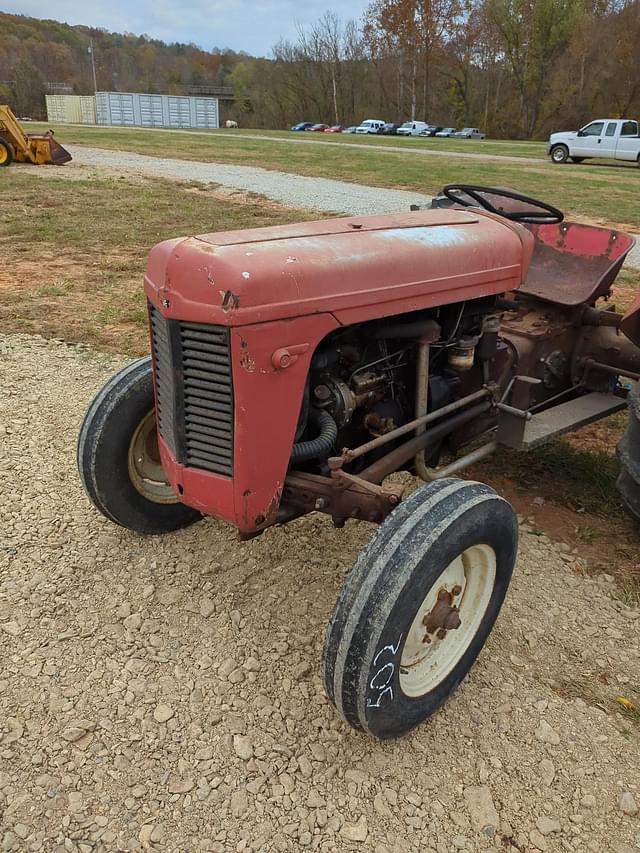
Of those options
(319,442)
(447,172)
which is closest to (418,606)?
(319,442)

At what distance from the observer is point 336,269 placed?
2.10m

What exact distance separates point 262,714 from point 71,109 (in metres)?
62.9

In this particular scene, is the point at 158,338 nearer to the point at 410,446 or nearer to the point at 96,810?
the point at 410,446

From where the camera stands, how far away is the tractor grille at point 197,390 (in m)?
2.02

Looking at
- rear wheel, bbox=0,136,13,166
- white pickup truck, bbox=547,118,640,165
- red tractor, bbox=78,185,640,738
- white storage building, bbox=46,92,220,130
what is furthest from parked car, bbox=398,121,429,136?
red tractor, bbox=78,185,640,738

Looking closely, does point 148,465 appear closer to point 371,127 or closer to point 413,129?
point 413,129

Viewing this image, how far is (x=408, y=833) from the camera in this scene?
6.08 feet

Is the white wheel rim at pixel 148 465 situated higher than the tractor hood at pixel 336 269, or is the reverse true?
the tractor hood at pixel 336 269

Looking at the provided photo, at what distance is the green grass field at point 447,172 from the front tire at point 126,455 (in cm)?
934

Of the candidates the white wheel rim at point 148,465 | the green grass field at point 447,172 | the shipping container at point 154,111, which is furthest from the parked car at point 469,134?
the white wheel rim at point 148,465

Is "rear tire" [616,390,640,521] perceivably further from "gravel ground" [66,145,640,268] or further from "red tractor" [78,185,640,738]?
"gravel ground" [66,145,640,268]

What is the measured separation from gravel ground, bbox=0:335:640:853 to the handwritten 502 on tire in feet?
0.54

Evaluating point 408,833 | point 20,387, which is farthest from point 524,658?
point 20,387

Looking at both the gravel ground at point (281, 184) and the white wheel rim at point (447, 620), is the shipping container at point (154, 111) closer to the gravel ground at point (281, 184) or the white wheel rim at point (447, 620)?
the gravel ground at point (281, 184)
